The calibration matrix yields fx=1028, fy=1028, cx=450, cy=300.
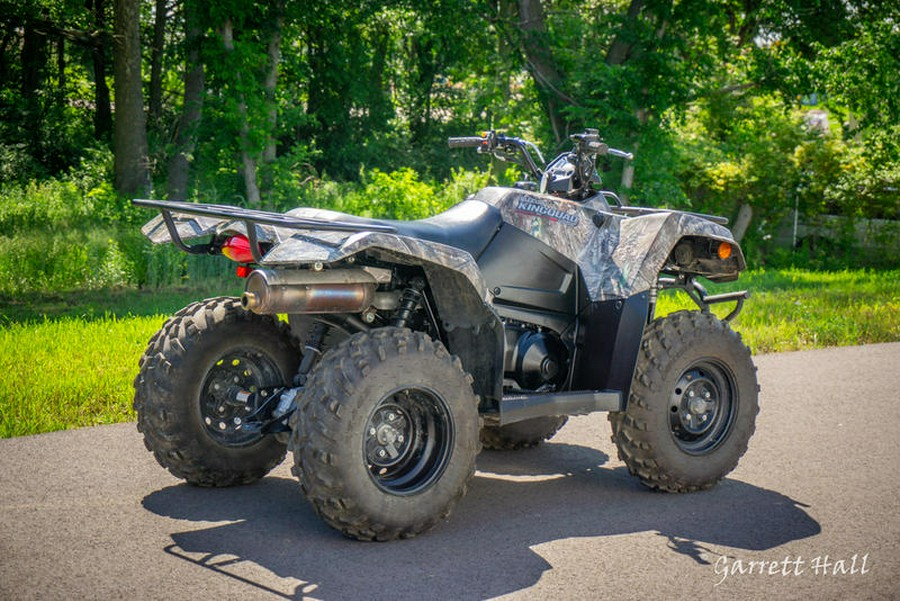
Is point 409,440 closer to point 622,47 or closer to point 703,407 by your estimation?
point 703,407

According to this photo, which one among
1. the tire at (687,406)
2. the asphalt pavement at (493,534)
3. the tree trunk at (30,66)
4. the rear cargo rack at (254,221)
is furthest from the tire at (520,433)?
the tree trunk at (30,66)

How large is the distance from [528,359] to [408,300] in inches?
34.8

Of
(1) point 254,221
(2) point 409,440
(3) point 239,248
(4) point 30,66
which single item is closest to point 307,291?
(1) point 254,221

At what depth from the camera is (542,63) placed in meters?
21.8

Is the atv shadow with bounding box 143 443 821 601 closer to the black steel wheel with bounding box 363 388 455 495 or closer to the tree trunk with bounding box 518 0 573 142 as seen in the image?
the black steel wheel with bounding box 363 388 455 495

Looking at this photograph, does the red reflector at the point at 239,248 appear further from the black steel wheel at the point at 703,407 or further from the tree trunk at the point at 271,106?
the tree trunk at the point at 271,106

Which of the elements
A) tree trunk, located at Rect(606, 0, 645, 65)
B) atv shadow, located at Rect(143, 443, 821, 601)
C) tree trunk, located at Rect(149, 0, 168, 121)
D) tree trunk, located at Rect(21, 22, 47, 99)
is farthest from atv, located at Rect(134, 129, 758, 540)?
tree trunk, located at Rect(21, 22, 47, 99)

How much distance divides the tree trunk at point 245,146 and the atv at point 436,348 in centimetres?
1200

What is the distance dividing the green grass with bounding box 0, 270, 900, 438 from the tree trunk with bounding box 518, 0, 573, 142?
549cm

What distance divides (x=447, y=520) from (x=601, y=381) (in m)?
1.19

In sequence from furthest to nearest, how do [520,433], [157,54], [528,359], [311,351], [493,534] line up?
[157,54] → [520,433] → [528,359] → [311,351] → [493,534]

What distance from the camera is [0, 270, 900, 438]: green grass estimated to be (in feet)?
23.9

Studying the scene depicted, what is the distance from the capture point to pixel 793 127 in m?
23.5

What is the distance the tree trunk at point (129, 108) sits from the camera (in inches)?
746
